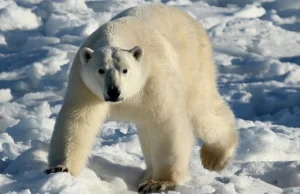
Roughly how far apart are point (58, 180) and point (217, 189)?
839mm

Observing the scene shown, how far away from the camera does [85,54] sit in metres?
3.71

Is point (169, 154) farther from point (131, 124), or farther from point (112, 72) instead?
point (131, 124)

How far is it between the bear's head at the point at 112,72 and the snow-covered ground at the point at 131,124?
458 mm

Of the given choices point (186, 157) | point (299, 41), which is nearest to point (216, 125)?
point (186, 157)

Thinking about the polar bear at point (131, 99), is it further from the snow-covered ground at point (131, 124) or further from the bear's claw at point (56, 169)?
the snow-covered ground at point (131, 124)

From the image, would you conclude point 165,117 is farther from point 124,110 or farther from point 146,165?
point 146,165

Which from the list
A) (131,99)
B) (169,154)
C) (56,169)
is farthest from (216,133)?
(56,169)

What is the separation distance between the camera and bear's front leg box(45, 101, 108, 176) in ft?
12.5

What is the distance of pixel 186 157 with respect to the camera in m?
4.04

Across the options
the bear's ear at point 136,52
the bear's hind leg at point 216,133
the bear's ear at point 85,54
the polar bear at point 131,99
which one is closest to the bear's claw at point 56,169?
the polar bear at point 131,99

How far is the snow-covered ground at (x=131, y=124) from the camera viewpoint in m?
4.04

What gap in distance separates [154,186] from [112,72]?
692 mm

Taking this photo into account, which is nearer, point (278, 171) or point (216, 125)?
point (278, 171)

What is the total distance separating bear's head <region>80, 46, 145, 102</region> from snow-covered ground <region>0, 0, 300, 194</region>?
458 millimetres
